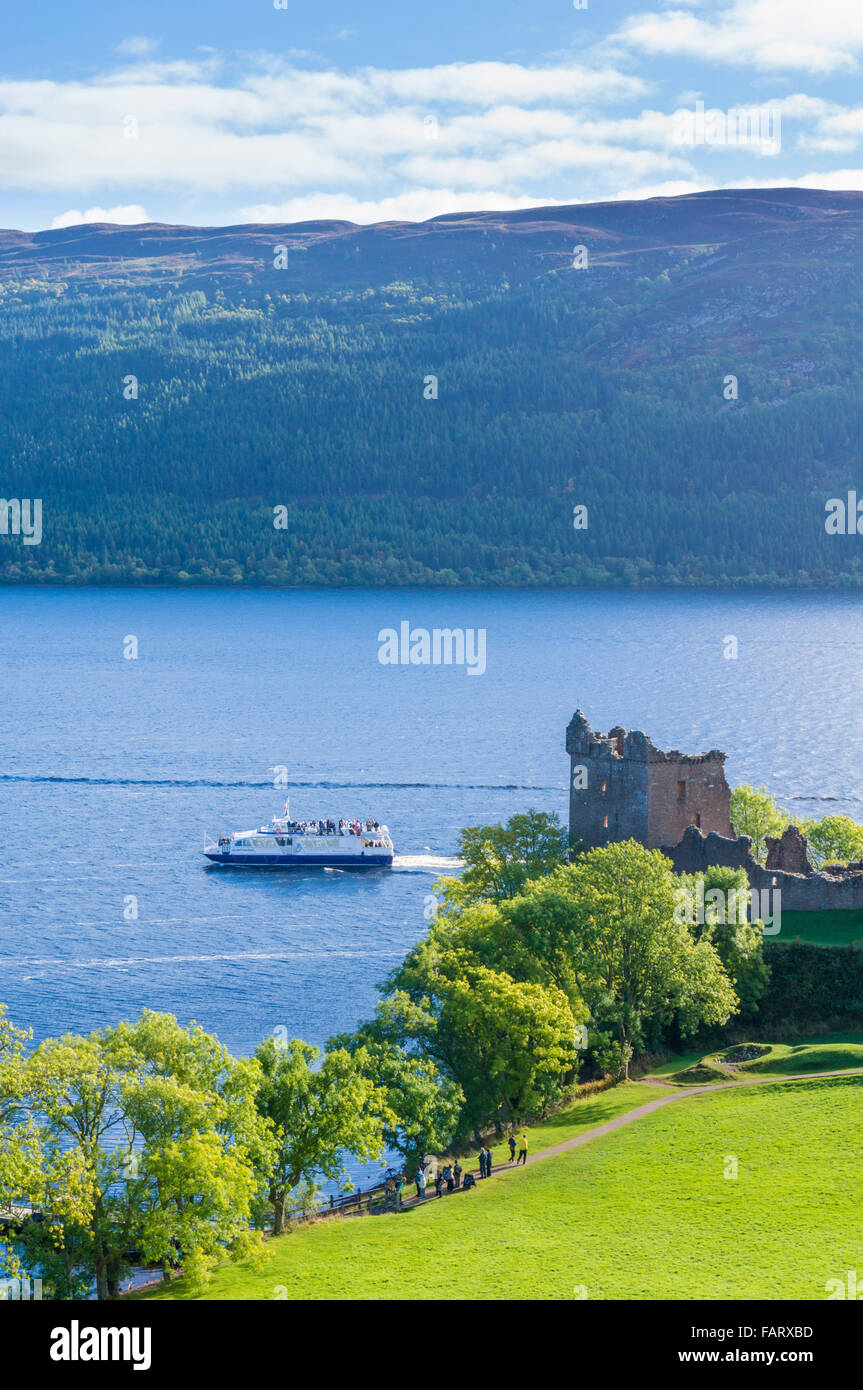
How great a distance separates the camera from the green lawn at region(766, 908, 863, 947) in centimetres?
7175

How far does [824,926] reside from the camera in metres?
73.1

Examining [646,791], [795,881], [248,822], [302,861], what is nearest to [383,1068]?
[795,881]

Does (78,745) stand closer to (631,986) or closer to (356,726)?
(356,726)

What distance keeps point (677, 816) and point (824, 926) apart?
432 inches

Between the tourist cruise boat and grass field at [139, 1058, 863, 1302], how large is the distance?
6968 cm

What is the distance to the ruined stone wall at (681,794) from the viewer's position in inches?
3174

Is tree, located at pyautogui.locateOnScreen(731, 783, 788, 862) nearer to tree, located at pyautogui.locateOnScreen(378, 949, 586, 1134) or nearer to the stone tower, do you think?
the stone tower

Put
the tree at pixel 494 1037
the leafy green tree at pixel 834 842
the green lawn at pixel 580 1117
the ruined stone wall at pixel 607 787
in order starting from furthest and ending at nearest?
the leafy green tree at pixel 834 842 → the ruined stone wall at pixel 607 787 → the tree at pixel 494 1037 → the green lawn at pixel 580 1117

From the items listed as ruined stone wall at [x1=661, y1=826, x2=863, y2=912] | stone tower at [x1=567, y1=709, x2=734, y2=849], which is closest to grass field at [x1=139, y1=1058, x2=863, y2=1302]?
ruined stone wall at [x1=661, y1=826, x2=863, y2=912]

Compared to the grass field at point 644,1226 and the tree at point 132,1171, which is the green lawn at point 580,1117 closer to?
the grass field at point 644,1226

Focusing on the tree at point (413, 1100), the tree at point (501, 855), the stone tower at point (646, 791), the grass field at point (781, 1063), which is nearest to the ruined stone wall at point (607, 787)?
the stone tower at point (646, 791)

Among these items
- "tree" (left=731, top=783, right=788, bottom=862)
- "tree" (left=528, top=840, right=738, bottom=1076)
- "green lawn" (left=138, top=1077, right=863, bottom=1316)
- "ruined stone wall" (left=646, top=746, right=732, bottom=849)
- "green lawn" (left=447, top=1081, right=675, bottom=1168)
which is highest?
"ruined stone wall" (left=646, top=746, right=732, bottom=849)

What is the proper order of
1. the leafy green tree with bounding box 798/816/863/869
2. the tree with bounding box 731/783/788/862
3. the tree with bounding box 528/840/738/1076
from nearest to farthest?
the tree with bounding box 528/840/738/1076 → the leafy green tree with bounding box 798/816/863/869 → the tree with bounding box 731/783/788/862

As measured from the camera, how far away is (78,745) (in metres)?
177
